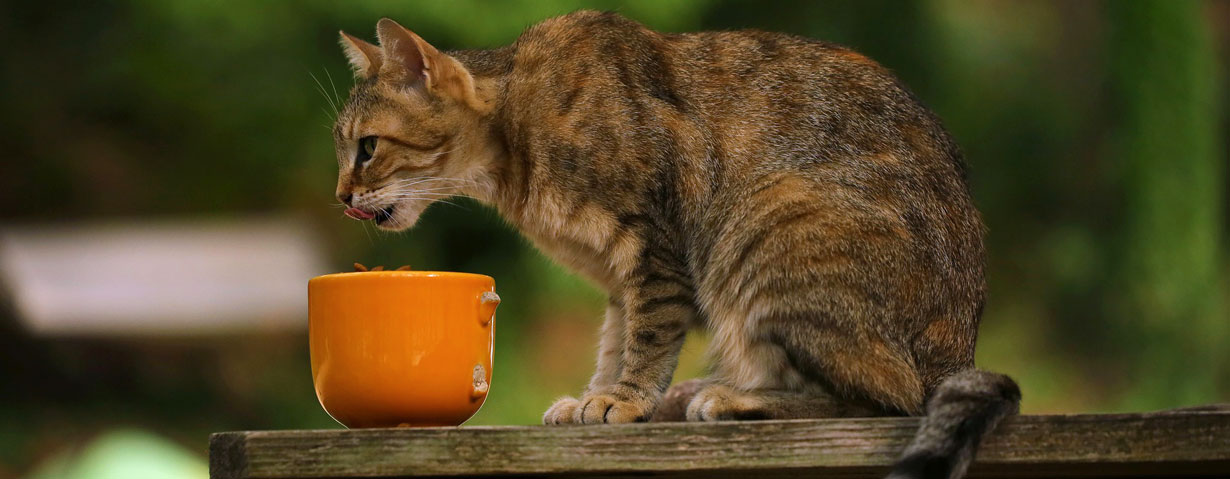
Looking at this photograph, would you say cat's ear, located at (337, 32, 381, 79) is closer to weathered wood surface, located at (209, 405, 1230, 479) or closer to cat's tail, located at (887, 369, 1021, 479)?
weathered wood surface, located at (209, 405, 1230, 479)

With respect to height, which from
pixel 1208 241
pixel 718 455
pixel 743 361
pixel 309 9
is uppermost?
pixel 718 455

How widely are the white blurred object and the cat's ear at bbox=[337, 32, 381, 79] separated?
2.86m

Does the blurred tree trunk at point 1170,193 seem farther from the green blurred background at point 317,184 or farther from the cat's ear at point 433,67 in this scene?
the cat's ear at point 433,67

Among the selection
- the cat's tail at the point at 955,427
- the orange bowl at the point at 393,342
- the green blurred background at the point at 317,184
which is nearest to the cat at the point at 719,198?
the cat's tail at the point at 955,427

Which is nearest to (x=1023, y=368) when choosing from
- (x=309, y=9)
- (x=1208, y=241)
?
(x=1208, y=241)

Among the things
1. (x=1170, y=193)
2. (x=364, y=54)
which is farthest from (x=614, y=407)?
(x=1170, y=193)

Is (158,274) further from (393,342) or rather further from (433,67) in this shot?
(393,342)

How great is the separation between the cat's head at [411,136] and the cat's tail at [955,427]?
1.03 m

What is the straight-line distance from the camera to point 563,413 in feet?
5.80

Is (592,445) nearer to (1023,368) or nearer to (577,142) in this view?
(577,142)

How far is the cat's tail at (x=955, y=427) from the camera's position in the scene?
4.04ft

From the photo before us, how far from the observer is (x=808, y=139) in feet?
5.91

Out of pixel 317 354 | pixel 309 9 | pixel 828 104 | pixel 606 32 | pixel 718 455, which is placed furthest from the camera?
pixel 309 9

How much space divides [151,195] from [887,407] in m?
4.55
